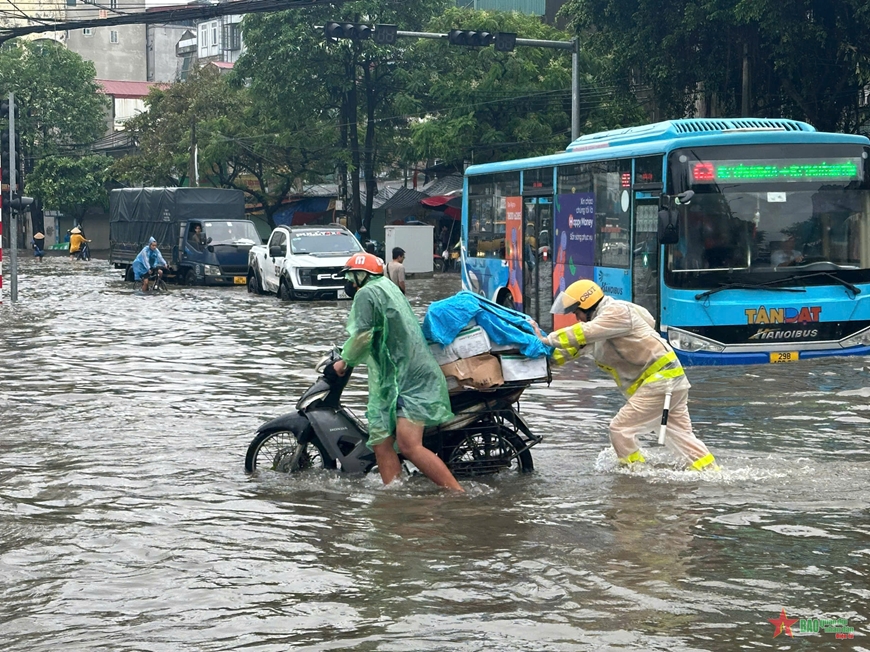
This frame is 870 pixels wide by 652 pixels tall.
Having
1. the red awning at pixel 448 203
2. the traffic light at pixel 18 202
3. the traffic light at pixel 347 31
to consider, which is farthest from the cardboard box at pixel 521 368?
the red awning at pixel 448 203

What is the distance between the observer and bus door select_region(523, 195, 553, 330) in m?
17.9

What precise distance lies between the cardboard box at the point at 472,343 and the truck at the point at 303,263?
20437 millimetres

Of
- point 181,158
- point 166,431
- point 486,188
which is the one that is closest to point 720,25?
point 486,188

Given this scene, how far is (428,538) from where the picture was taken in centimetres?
713

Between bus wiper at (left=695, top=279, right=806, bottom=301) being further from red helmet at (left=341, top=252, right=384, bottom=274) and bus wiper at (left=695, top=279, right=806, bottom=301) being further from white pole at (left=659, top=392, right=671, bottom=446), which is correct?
red helmet at (left=341, top=252, right=384, bottom=274)

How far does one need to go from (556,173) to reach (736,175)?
399cm

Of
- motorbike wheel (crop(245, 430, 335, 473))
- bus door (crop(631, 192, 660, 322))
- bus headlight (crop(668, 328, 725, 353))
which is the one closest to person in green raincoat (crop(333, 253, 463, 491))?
motorbike wheel (crop(245, 430, 335, 473))

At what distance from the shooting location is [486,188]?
2072 centimetres

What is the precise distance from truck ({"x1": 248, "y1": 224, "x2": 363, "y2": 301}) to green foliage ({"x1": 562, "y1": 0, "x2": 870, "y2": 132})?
25.4 ft

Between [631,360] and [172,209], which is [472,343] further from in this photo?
[172,209]

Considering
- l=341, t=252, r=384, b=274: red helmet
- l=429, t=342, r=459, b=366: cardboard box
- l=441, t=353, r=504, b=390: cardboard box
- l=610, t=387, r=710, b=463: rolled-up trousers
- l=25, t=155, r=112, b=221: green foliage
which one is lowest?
l=610, t=387, r=710, b=463: rolled-up trousers

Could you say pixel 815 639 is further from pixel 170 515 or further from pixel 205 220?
pixel 205 220

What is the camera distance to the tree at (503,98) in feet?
138

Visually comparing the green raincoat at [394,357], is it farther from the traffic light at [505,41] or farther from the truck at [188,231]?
the truck at [188,231]
